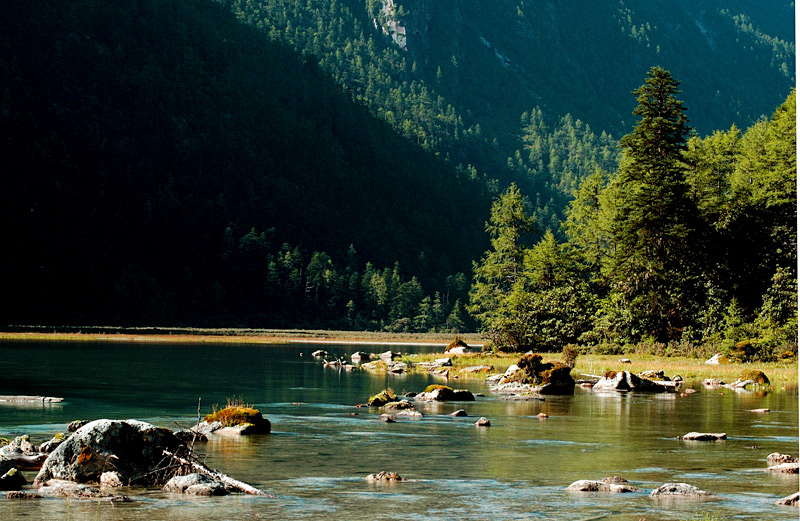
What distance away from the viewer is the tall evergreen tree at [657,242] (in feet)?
226

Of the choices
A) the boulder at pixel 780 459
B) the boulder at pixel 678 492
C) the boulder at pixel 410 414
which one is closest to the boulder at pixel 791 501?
the boulder at pixel 678 492

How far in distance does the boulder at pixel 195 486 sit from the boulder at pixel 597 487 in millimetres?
7110

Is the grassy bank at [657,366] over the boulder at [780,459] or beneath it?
over

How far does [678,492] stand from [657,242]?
171 ft

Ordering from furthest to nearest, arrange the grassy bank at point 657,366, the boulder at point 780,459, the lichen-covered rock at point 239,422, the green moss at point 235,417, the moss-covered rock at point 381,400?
→ the grassy bank at point 657,366 → the moss-covered rock at point 381,400 → the green moss at point 235,417 → the lichen-covered rock at point 239,422 → the boulder at point 780,459

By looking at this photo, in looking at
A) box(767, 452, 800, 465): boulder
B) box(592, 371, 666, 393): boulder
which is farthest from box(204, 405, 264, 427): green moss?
box(592, 371, 666, 393): boulder

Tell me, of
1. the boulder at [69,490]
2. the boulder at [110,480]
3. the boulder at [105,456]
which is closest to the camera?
the boulder at [69,490]

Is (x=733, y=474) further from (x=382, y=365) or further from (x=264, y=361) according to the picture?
(x=264, y=361)

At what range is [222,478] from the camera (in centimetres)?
2025

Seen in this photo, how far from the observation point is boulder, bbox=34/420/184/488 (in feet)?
67.5

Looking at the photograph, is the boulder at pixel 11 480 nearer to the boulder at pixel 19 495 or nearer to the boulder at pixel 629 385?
the boulder at pixel 19 495

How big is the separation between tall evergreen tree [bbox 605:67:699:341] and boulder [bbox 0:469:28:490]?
5410 cm

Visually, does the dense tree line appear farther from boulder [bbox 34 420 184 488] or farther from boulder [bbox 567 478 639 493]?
boulder [bbox 34 420 184 488]

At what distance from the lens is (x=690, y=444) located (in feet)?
91.5
